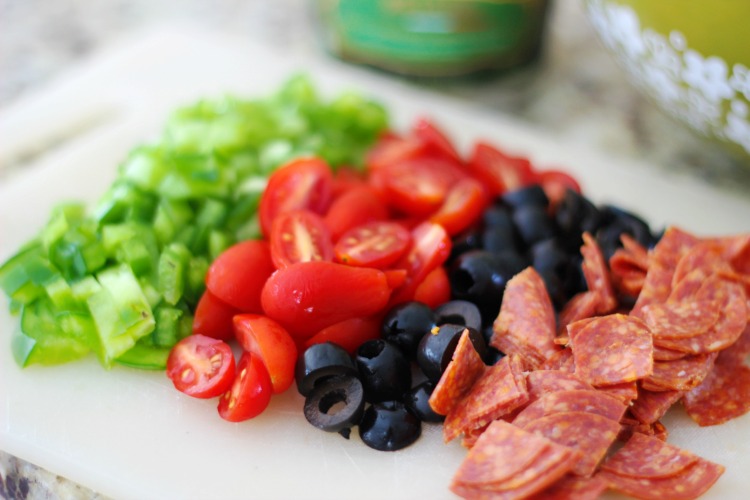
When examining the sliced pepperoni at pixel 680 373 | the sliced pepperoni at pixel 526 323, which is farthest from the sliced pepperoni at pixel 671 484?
the sliced pepperoni at pixel 526 323

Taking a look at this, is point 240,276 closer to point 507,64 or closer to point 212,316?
point 212,316

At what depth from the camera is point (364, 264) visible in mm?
1364

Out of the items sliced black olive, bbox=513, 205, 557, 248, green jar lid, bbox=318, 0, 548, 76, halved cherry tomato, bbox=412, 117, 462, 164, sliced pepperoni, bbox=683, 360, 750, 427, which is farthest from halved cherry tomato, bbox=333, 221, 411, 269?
green jar lid, bbox=318, 0, 548, 76

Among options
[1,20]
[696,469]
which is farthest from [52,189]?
[696,469]

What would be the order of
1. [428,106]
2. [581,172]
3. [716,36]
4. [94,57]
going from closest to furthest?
[716,36]
[581,172]
[428,106]
[94,57]

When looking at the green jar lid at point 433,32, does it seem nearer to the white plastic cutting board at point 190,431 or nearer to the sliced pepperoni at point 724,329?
the white plastic cutting board at point 190,431

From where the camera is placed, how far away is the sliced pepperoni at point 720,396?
4.16ft

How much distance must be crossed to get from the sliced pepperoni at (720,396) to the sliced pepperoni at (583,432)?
0.80 feet

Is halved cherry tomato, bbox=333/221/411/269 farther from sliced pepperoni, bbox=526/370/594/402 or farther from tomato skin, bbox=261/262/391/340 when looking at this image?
sliced pepperoni, bbox=526/370/594/402

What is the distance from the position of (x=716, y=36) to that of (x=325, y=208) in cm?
89

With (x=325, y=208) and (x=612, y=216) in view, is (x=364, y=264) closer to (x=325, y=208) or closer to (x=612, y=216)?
(x=325, y=208)

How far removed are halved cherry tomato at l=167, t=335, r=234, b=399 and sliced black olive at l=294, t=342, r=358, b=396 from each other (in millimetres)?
129

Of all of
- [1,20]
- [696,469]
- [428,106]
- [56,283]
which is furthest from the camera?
[1,20]

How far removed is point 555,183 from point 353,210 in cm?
49
